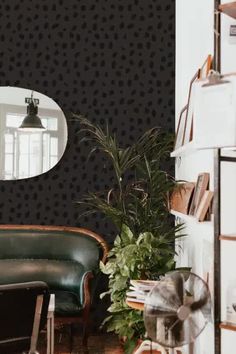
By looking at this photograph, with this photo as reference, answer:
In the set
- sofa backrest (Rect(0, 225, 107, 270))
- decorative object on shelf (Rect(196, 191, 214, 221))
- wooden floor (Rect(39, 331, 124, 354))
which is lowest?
wooden floor (Rect(39, 331, 124, 354))

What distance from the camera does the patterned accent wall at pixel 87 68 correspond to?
18.3 feet

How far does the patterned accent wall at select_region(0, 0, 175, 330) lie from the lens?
557 centimetres

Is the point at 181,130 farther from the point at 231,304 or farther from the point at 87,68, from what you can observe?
the point at 231,304

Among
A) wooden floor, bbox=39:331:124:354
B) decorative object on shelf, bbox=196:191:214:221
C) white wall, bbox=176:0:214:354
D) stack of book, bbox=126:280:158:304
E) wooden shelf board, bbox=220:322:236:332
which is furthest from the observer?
wooden floor, bbox=39:331:124:354

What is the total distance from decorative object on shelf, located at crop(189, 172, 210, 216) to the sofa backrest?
152cm

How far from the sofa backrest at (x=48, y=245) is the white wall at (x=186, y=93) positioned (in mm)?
848

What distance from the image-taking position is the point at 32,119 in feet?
18.1

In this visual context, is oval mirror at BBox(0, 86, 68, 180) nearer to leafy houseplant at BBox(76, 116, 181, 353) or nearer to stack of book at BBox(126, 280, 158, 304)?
leafy houseplant at BBox(76, 116, 181, 353)

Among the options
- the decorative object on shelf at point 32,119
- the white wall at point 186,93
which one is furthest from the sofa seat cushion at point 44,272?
the decorative object on shelf at point 32,119

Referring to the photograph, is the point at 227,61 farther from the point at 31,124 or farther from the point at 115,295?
the point at 31,124

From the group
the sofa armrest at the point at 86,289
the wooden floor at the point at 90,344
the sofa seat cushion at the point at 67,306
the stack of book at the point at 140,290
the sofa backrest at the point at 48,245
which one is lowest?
the wooden floor at the point at 90,344

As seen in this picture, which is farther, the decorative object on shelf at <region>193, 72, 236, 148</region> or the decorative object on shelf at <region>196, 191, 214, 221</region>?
the decorative object on shelf at <region>196, 191, 214, 221</region>

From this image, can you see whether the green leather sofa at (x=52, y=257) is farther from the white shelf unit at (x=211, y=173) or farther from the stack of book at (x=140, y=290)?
the stack of book at (x=140, y=290)

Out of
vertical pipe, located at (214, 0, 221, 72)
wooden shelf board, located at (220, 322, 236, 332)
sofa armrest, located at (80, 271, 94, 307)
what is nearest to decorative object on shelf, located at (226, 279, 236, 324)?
wooden shelf board, located at (220, 322, 236, 332)
